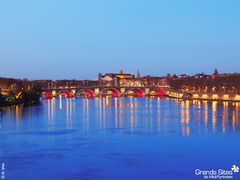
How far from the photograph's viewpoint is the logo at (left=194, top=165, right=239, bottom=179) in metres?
8.31

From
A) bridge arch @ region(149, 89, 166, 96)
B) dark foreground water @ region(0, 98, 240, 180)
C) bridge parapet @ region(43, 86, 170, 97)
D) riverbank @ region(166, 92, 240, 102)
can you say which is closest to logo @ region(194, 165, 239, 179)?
dark foreground water @ region(0, 98, 240, 180)

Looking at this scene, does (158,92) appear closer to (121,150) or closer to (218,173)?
(121,150)

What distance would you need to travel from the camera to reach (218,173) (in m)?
8.67

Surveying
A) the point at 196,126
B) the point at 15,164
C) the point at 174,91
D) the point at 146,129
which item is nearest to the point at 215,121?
the point at 196,126

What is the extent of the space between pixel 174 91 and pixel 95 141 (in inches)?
1415

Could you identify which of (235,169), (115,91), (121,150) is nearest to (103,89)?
(115,91)

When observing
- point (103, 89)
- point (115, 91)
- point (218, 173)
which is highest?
point (103, 89)

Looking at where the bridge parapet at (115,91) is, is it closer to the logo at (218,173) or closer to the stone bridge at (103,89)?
the stone bridge at (103,89)

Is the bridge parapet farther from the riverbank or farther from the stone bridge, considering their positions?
the riverbank

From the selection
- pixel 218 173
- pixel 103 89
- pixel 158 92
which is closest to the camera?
pixel 218 173

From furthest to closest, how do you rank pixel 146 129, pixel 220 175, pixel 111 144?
1. pixel 146 129
2. pixel 111 144
3. pixel 220 175

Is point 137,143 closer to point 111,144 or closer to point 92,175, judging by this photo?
point 111,144

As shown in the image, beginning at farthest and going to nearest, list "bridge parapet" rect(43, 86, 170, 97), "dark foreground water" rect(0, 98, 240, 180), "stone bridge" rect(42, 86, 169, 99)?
"bridge parapet" rect(43, 86, 170, 97)
"stone bridge" rect(42, 86, 169, 99)
"dark foreground water" rect(0, 98, 240, 180)

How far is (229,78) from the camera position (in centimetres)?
4109
